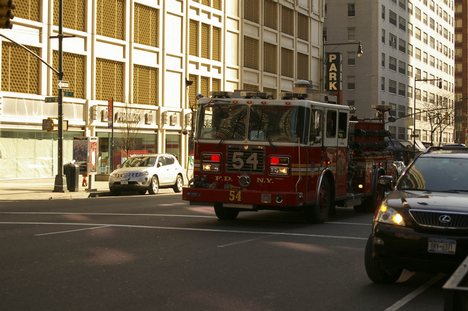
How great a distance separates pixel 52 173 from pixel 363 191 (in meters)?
A: 23.2

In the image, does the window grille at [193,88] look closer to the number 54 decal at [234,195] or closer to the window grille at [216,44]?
the window grille at [216,44]

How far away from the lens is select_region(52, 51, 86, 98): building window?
122ft

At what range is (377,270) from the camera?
26.3 ft

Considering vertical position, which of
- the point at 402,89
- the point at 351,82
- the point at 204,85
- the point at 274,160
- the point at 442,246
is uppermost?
the point at 402,89

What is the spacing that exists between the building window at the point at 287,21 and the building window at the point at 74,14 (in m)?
24.3

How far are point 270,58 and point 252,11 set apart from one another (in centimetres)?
453

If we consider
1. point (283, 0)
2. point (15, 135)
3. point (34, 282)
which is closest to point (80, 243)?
point (34, 282)

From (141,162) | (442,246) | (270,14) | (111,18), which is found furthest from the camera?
(270,14)

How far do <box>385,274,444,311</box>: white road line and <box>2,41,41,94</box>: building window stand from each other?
96.2 ft

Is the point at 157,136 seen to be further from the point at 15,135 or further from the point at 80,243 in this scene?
the point at 80,243

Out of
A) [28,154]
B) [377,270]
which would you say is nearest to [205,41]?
[28,154]

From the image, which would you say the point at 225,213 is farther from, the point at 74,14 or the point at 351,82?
the point at 351,82

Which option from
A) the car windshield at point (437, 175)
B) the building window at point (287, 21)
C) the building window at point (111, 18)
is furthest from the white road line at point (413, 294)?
the building window at point (287, 21)

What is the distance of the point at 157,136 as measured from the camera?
4444cm
